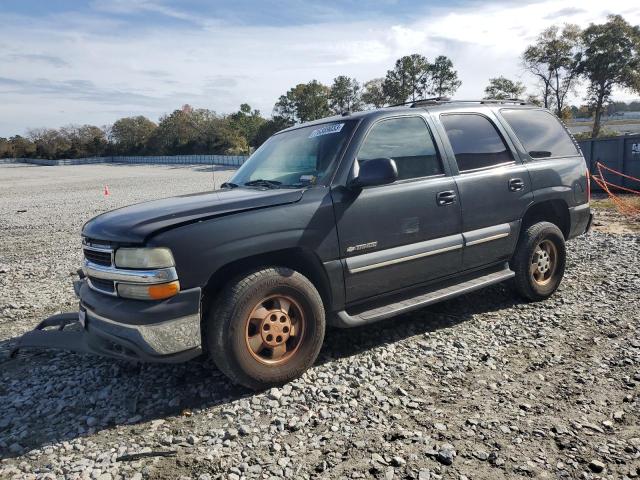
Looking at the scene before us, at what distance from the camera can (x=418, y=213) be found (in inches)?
161

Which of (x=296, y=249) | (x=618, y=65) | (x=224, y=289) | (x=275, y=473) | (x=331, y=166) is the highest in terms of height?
(x=618, y=65)

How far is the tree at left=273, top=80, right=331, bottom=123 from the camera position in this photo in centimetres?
6594

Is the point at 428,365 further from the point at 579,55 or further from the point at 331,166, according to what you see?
the point at 579,55

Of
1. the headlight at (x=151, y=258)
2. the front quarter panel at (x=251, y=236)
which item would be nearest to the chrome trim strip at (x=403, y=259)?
the front quarter panel at (x=251, y=236)

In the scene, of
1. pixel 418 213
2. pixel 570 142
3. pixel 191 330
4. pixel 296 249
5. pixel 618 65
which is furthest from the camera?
pixel 618 65

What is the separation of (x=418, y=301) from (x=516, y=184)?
1656 mm

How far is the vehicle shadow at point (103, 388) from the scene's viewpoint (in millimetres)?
3217

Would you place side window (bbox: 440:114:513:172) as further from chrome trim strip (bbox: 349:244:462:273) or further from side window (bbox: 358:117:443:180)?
chrome trim strip (bbox: 349:244:462:273)

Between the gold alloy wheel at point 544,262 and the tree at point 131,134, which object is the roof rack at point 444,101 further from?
the tree at point 131,134

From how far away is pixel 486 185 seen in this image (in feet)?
15.0

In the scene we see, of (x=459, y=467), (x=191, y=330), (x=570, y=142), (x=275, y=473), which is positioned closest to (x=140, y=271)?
(x=191, y=330)

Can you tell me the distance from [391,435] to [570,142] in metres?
4.18

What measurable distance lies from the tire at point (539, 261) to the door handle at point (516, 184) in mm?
468

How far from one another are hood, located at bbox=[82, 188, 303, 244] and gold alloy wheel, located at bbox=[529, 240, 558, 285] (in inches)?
111
